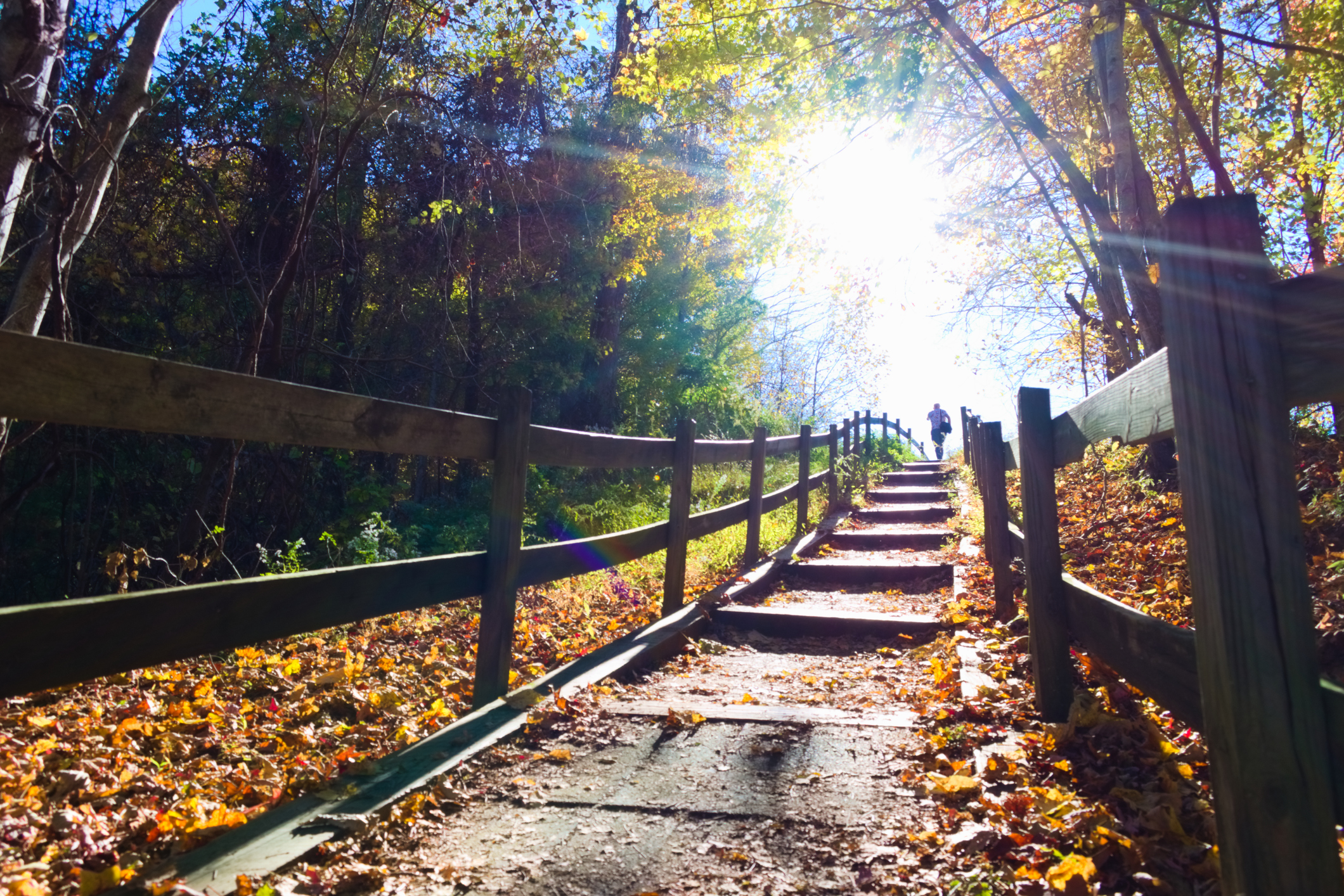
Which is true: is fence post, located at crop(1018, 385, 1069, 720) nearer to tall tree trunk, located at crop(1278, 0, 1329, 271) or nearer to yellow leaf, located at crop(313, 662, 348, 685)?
yellow leaf, located at crop(313, 662, 348, 685)

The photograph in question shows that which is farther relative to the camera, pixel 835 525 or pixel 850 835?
pixel 835 525

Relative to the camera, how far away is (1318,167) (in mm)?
7738

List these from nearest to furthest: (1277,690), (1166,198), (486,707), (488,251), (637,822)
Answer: (1277,690) < (637,822) < (486,707) < (1166,198) < (488,251)

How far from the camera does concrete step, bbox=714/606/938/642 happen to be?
530cm

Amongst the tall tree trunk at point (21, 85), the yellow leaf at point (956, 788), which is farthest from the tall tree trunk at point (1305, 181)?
the tall tree trunk at point (21, 85)

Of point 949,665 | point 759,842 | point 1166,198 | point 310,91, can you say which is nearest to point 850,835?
point 759,842

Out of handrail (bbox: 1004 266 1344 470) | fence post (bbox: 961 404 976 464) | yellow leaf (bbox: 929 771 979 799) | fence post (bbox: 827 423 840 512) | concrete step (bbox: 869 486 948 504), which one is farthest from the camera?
fence post (bbox: 961 404 976 464)

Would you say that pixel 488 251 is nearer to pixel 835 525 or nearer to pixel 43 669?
pixel 835 525

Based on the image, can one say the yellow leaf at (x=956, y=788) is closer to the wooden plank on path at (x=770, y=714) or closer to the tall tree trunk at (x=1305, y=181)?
the wooden plank on path at (x=770, y=714)

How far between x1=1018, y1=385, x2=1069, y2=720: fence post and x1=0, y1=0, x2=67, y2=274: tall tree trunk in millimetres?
4018

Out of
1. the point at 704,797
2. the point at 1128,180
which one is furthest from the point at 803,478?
the point at 704,797

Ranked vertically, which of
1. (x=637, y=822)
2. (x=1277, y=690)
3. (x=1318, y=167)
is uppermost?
(x=1318, y=167)

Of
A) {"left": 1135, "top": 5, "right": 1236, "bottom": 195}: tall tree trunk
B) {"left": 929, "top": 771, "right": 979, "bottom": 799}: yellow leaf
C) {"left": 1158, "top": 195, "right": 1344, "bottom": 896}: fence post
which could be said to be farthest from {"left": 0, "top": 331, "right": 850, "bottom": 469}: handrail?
{"left": 1135, "top": 5, "right": 1236, "bottom": 195}: tall tree trunk

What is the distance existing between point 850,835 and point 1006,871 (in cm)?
49
